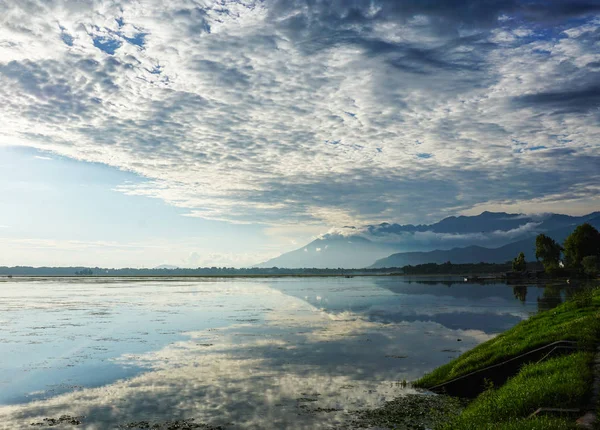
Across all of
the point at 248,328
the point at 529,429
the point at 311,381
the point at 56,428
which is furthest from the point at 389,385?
the point at 248,328

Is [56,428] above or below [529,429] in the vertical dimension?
below

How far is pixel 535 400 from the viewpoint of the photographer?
16.2 meters

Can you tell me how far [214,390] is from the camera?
26.3m

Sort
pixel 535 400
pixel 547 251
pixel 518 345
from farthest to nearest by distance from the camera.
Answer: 1. pixel 547 251
2. pixel 518 345
3. pixel 535 400

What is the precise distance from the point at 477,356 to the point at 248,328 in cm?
2989

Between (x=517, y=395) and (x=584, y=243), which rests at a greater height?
(x=584, y=243)

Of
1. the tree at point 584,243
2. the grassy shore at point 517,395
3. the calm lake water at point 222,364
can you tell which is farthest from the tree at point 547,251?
the grassy shore at point 517,395

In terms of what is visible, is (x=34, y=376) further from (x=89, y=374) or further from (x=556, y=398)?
(x=556, y=398)

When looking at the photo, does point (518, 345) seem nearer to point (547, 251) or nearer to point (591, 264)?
point (591, 264)

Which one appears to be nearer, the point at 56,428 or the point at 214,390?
the point at 56,428

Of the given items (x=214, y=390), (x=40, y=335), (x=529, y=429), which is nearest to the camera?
(x=529, y=429)

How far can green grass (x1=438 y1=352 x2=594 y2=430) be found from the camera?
13906 millimetres

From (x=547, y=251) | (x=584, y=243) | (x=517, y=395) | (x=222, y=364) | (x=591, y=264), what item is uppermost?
(x=584, y=243)

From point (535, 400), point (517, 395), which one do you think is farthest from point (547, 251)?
point (535, 400)
